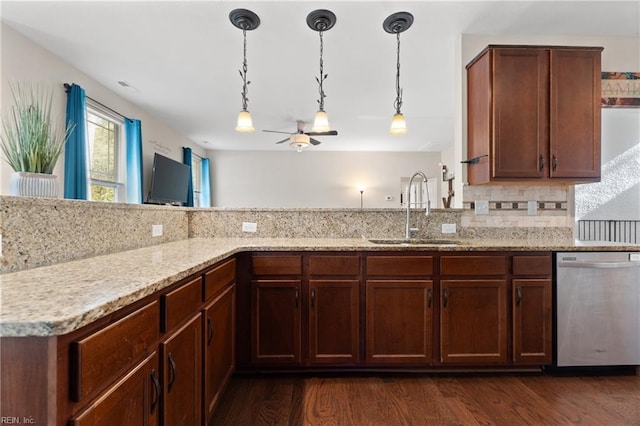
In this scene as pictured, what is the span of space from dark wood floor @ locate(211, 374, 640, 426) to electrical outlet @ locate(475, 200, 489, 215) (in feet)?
3.96

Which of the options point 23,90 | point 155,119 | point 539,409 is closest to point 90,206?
point 23,90

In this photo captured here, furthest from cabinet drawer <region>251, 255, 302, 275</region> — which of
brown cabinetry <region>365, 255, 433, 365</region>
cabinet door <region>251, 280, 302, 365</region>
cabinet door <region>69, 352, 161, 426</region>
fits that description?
cabinet door <region>69, 352, 161, 426</region>

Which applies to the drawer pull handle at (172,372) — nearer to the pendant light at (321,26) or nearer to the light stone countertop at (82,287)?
the light stone countertop at (82,287)

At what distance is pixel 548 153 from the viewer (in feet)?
7.47

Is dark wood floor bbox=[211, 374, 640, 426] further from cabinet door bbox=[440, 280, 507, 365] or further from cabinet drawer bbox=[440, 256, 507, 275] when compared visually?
cabinet drawer bbox=[440, 256, 507, 275]

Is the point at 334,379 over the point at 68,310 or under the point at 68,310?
under

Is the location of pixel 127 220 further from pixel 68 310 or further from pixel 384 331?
pixel 384 331

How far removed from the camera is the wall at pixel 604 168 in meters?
2.63

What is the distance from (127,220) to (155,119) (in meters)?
4.03

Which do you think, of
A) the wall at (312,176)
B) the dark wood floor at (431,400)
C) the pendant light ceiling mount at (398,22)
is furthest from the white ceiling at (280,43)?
the wall at (312,176)

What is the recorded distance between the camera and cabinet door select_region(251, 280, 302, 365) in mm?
2047

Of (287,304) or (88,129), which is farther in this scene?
(88,129)

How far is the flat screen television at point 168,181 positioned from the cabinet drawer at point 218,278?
12.0 ft

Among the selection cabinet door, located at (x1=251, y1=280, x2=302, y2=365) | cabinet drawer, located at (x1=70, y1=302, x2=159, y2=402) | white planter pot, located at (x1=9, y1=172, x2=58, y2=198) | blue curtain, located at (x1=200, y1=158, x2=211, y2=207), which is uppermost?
blue curtain, located at (x1=200, y1=158, x2=211, y2=207)
